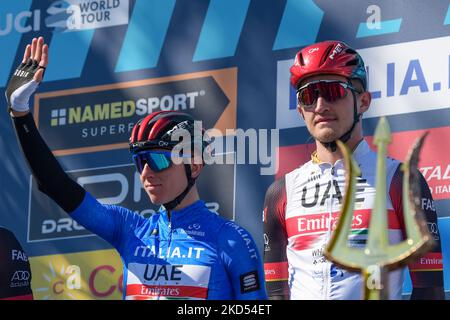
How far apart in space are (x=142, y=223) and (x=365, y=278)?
279 cm

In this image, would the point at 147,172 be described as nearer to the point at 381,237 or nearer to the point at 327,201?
the point at 327,201

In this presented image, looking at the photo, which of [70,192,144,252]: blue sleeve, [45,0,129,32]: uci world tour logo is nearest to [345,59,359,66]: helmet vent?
[70,192,144,252]: blue sleeve

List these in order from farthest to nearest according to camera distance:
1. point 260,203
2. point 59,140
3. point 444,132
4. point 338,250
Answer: point 59,140
point 260,203
point 444,132
point 338,250

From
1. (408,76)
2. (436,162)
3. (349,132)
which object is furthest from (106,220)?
(408,76)

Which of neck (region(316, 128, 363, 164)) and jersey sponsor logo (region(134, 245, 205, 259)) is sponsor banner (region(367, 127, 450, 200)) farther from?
jersey sponsor logo (region(134, 245, 205, 259))

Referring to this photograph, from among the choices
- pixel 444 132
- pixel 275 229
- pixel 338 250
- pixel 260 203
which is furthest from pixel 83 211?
pixel 338 250

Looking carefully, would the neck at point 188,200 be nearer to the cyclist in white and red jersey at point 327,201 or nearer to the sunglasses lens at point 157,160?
the sunglasses lens at point 157,160

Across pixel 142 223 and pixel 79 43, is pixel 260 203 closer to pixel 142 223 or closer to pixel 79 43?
pixel 142 223

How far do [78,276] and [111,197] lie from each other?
0.60 meters

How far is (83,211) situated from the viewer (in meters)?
4.33

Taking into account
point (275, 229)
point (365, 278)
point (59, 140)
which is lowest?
point (365, 278)

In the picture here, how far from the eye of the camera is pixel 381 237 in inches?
73.9

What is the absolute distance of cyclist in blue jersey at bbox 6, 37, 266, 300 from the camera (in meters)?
4.21

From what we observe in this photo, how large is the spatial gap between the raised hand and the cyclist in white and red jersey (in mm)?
1237
